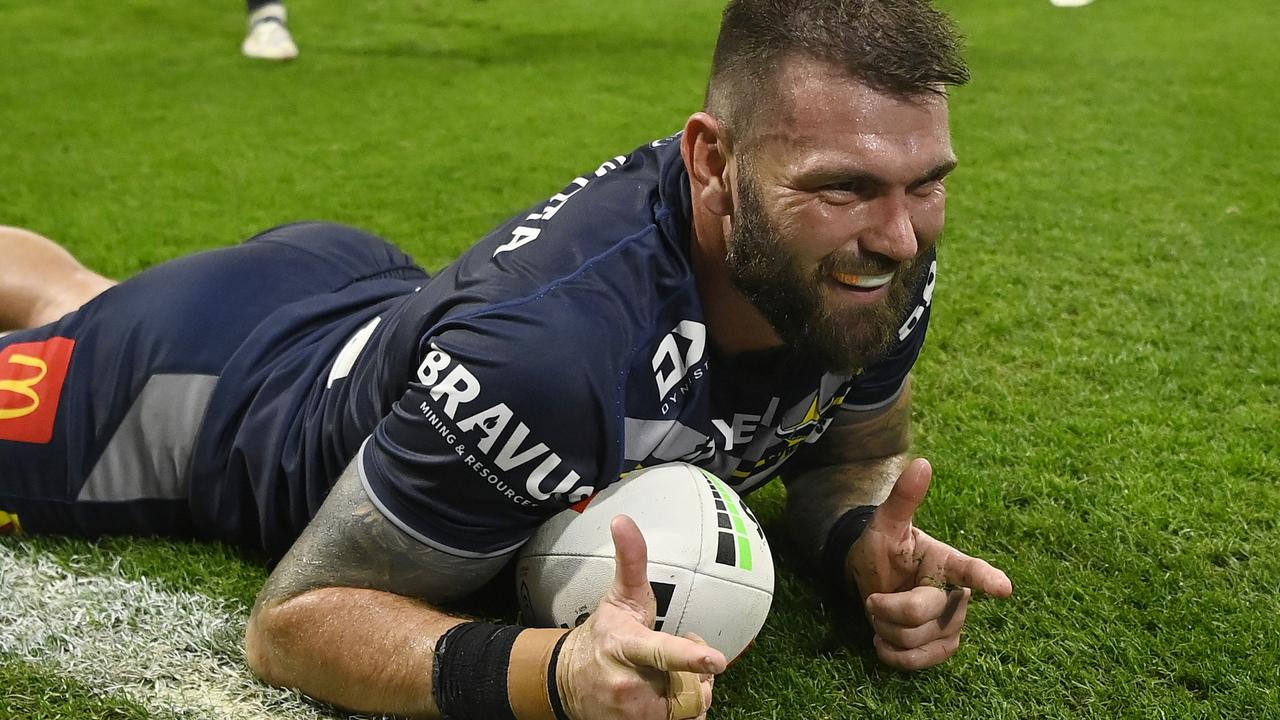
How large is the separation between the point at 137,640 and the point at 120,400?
59cm

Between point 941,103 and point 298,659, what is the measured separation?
1.56 m

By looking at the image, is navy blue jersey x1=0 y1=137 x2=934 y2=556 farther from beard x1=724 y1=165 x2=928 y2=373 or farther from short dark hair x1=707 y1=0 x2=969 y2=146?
short dark hair x1=707 y1=0 x2=969 y2=146

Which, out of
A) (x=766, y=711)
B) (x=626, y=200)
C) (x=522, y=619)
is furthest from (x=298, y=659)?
(x=626, y=200)

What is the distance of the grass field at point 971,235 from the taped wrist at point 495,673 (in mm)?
423

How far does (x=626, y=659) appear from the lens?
1.91 meters

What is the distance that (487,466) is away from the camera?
80.1 inches

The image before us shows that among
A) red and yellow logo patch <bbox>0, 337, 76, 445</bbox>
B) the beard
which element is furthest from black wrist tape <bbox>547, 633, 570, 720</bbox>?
red and yellow logo patch <bbox>0, 337, 76, 445</bbox>

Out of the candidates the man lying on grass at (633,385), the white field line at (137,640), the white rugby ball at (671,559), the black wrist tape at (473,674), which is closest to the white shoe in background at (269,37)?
the white field line at (137,640)

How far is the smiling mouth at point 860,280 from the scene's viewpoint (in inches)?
83.7

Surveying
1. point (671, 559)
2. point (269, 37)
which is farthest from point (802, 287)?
point (269, 37)

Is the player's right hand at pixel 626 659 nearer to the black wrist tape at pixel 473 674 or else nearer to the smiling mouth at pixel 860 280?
the black wrist tape at pixel 473 674

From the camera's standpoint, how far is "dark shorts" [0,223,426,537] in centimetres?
285

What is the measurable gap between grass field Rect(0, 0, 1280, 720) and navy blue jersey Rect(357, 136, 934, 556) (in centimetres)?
57

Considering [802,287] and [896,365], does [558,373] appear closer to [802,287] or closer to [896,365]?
[802,287]
